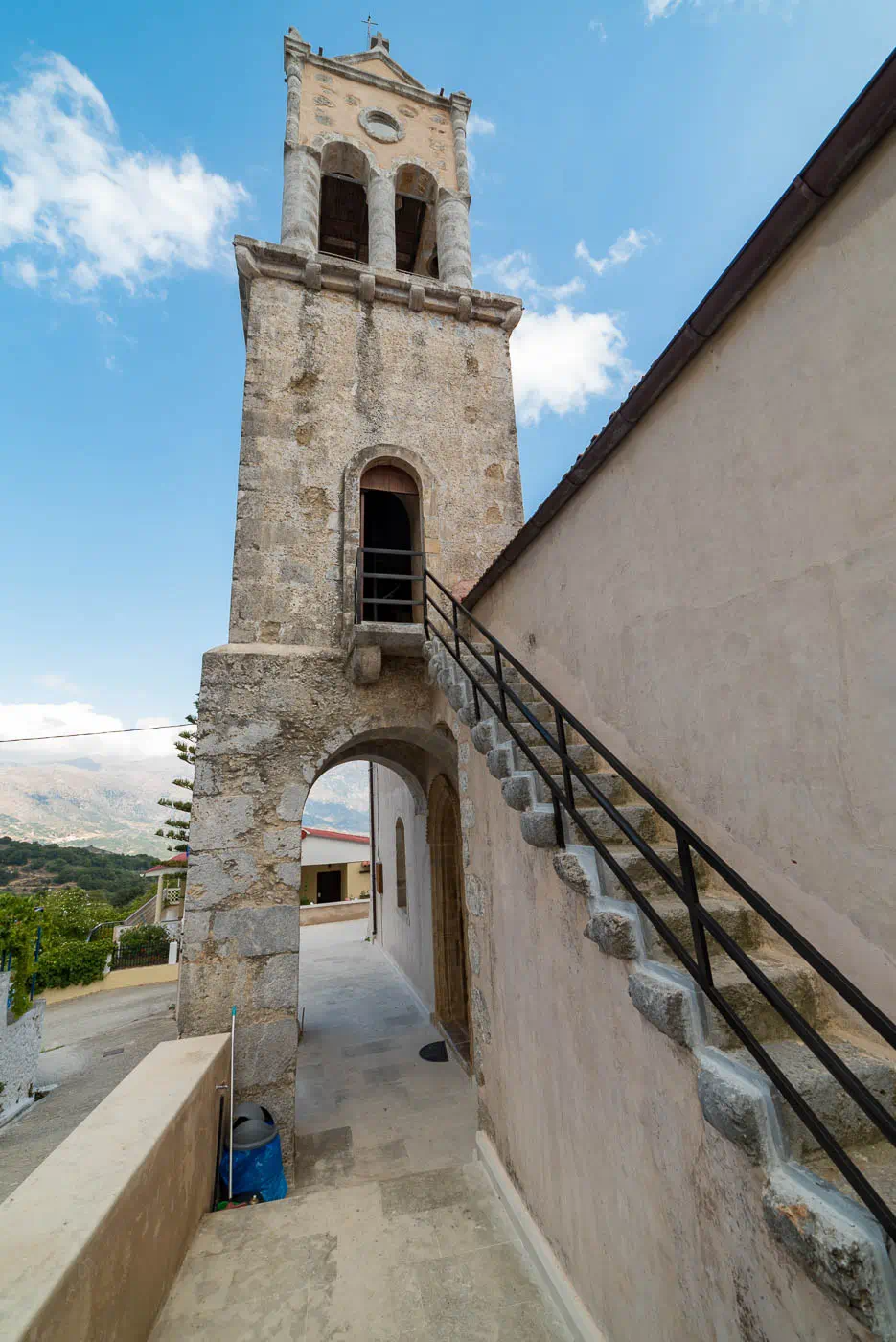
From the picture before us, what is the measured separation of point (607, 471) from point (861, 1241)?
3646mm

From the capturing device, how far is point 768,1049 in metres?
1.96

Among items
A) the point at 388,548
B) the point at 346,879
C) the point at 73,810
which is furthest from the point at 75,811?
the point at 388,548

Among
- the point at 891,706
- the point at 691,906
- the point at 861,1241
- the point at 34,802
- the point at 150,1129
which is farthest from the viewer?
the point at 34,802

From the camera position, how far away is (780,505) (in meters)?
2.46

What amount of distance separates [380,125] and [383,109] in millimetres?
333

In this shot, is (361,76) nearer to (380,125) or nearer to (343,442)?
(380,125)

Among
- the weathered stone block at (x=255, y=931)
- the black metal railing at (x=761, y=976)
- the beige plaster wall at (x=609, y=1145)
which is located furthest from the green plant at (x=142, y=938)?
the black metal railing at (x=761, y=976)

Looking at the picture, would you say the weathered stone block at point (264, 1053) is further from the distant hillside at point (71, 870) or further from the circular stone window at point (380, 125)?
the distant hillside at point (71, 870)

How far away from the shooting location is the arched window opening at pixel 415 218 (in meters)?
9.10

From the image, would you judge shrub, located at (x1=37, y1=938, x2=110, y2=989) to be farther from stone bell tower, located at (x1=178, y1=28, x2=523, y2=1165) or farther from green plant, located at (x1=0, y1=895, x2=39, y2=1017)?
stone bell tower, located at (x1=178, y1=28, x2=523, y2=1165)

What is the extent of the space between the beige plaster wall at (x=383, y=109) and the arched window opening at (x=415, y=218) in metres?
0.19

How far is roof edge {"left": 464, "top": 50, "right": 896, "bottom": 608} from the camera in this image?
199 centimetres

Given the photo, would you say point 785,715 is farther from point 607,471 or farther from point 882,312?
point 607,471

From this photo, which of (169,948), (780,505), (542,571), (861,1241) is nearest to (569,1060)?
(861,1241)
